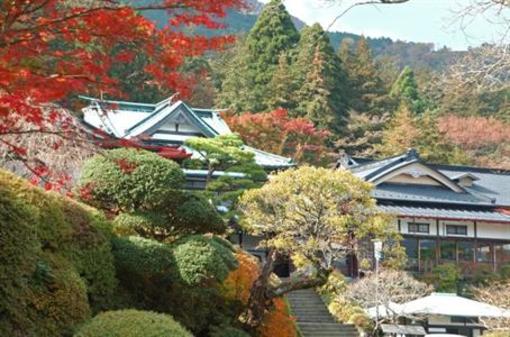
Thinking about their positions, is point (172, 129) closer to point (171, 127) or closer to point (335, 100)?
point (171, 127)

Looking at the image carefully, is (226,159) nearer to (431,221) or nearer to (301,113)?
(431,221)

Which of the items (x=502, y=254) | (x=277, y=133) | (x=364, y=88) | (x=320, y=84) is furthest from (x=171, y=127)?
(x=364, y=88)

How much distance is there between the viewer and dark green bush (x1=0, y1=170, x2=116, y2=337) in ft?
23.3

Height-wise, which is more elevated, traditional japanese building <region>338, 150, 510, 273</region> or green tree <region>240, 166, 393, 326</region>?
green tree <region>240, 166, 393, 326</region>

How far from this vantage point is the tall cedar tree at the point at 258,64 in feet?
121

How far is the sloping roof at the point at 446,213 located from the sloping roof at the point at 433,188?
411 mm

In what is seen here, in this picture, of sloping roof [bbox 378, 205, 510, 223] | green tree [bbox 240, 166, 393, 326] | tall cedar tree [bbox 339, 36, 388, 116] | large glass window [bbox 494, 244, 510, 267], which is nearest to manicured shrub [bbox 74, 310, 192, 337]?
green tree [bbox 240, 166, 393, 326]

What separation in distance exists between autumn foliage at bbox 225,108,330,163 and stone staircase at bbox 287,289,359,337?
9674mm

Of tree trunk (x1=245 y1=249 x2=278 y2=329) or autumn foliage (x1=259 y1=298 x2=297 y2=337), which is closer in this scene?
Answer: tree trunk (x1=245 y1=249 x2=278 y2=329)

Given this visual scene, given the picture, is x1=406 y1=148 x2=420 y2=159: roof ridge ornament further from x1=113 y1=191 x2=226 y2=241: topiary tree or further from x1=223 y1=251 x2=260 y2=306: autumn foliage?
x1=113 y1=191 x2=226 y2=241: topiary tree

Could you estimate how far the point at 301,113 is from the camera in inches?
1415

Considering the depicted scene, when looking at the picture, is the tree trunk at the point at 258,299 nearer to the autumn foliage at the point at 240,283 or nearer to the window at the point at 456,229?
the autumn foliage at the point at 240,283

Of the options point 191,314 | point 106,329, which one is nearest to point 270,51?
point 191,314

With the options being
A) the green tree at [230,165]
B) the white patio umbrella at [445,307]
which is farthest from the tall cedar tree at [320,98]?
the white patio umbrella at [445,307]
